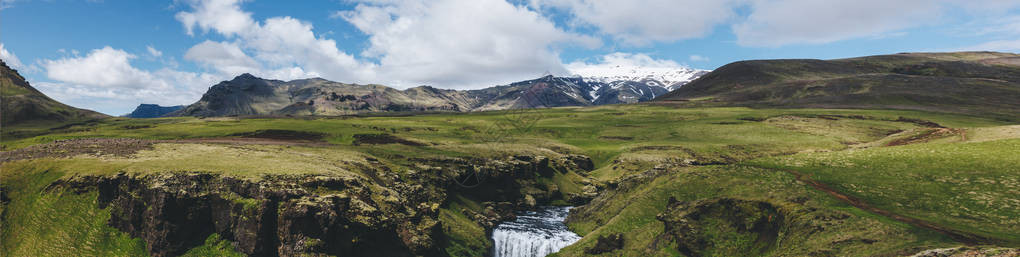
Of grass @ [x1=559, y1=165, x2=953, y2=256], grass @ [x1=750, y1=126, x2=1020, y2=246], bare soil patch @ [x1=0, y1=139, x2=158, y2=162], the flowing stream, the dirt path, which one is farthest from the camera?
the flowing stream

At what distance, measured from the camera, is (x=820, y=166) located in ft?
165

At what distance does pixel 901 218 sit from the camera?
1224 inches

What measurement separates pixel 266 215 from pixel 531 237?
34255 mm

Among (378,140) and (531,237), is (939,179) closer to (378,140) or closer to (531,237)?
(531,237)

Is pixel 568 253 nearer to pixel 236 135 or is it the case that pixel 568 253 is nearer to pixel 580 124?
pixel 236 135

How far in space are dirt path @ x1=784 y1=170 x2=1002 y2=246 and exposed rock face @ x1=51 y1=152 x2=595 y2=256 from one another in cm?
4057

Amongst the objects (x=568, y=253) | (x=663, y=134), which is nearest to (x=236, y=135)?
(x=568, y=253)

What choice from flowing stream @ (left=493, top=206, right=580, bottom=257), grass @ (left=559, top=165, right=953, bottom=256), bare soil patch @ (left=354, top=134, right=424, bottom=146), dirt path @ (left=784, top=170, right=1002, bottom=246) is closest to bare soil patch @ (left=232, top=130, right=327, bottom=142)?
bare soil patch @ (left=354, top=134, right=424, bottom=146)

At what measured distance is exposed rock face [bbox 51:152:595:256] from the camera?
132 feet

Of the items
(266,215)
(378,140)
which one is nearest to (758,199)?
(266,215)

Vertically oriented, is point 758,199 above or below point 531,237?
above

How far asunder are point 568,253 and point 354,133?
313ft

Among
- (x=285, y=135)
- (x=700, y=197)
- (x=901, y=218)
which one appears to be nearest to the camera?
(x=901, y=218)

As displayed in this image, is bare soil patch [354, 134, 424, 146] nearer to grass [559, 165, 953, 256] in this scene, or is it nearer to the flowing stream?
the flowing stream
